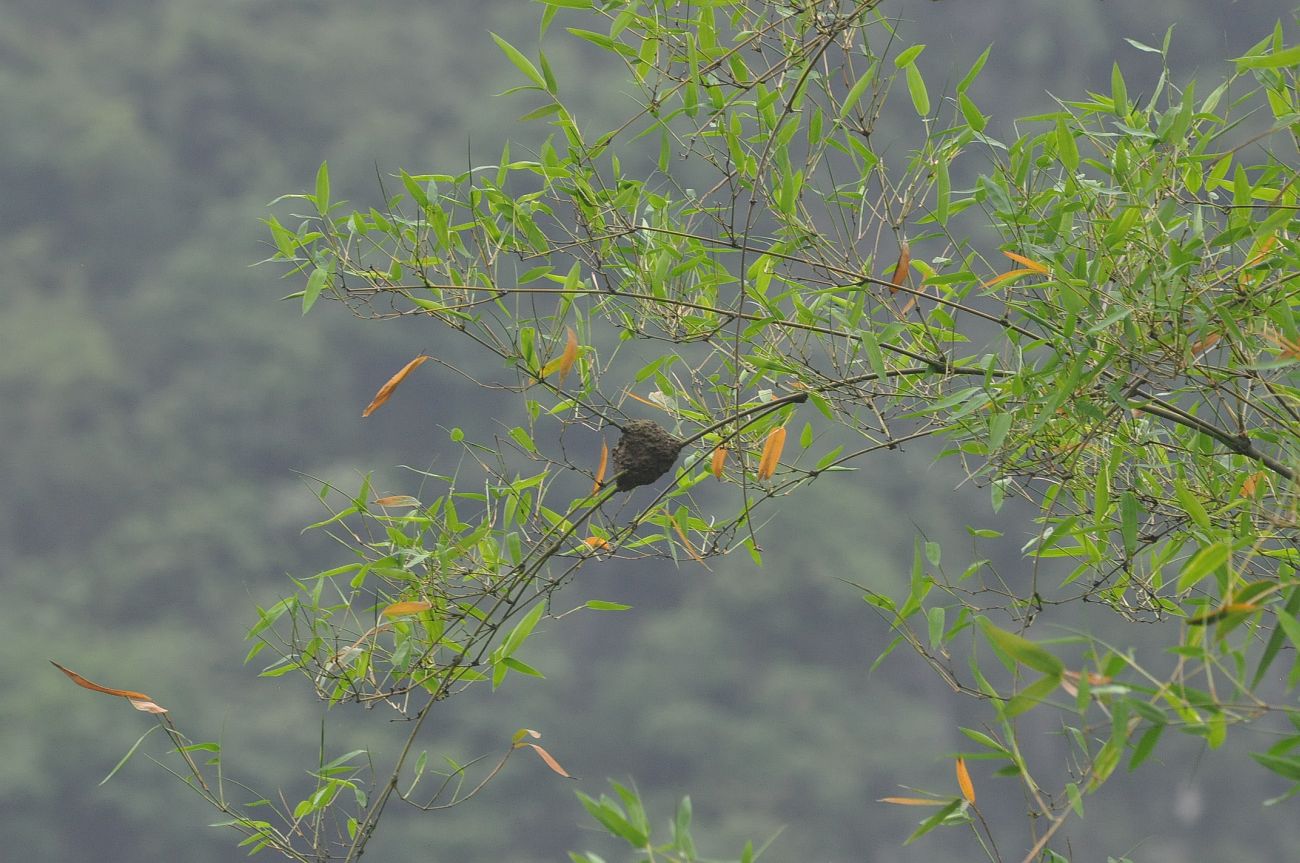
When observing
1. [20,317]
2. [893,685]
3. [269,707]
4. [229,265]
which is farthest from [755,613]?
[20,317]

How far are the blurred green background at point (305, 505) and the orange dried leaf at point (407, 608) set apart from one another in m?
8.52

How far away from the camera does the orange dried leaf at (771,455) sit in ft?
3.62

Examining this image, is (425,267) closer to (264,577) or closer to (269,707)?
(269,707)

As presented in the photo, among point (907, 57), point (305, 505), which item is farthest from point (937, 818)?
point (305, 505)

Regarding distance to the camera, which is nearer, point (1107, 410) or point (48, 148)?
point (1107, 410)

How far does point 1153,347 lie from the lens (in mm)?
886

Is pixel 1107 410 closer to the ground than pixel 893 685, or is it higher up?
higher up

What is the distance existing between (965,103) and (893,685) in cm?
1008

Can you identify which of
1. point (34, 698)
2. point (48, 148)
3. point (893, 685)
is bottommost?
point (34, 698)

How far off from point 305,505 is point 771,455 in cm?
1014

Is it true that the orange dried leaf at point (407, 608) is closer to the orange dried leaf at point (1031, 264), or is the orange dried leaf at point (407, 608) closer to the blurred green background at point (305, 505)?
the orange dried leaf at point (1031, 264)

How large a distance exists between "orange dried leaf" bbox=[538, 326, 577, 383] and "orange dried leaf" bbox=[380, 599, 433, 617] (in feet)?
0.61

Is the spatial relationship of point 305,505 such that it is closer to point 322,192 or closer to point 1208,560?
point 322,192

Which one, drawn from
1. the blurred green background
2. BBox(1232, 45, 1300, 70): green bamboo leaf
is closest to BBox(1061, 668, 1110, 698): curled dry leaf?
BBox(1232, 45, 1300, 70): green bamboo leaf
